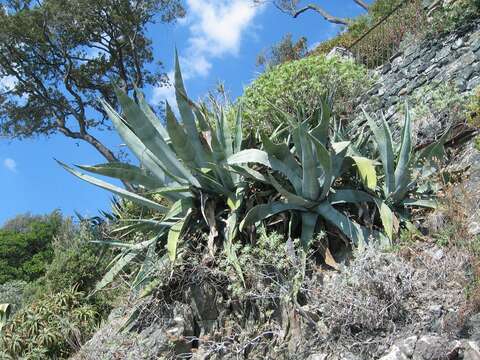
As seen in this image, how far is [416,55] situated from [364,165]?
6118 mm

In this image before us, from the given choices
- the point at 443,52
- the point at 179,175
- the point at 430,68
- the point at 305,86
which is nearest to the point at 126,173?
the point at 179,175

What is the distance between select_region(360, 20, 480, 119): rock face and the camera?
908cm

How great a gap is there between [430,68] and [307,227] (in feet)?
18.5

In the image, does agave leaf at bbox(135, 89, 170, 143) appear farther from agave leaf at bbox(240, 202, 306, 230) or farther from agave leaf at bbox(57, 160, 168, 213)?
agave leaf at bbox(240, 202, 306, 230)

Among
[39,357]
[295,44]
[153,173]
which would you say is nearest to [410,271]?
[153,173]

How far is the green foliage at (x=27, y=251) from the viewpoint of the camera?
1834 cm

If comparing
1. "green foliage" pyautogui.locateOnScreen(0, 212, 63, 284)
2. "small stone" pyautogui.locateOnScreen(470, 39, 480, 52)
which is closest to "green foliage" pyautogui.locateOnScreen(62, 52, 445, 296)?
"small stone" pyautogui.locateOnScreen(470, 39, 480, 52)

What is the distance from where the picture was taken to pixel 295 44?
65.0ft

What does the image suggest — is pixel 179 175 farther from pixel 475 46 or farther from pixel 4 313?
pixel 475 46

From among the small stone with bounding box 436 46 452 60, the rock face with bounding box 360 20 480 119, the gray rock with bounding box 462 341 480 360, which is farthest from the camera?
the small stone with bounding box 436 46 452 60

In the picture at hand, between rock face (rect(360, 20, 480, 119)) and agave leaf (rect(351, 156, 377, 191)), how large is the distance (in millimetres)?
3627

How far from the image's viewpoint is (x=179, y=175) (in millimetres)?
6230

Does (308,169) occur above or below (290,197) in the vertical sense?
above

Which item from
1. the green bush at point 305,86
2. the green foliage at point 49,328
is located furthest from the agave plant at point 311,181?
the green bush at point 305,86
